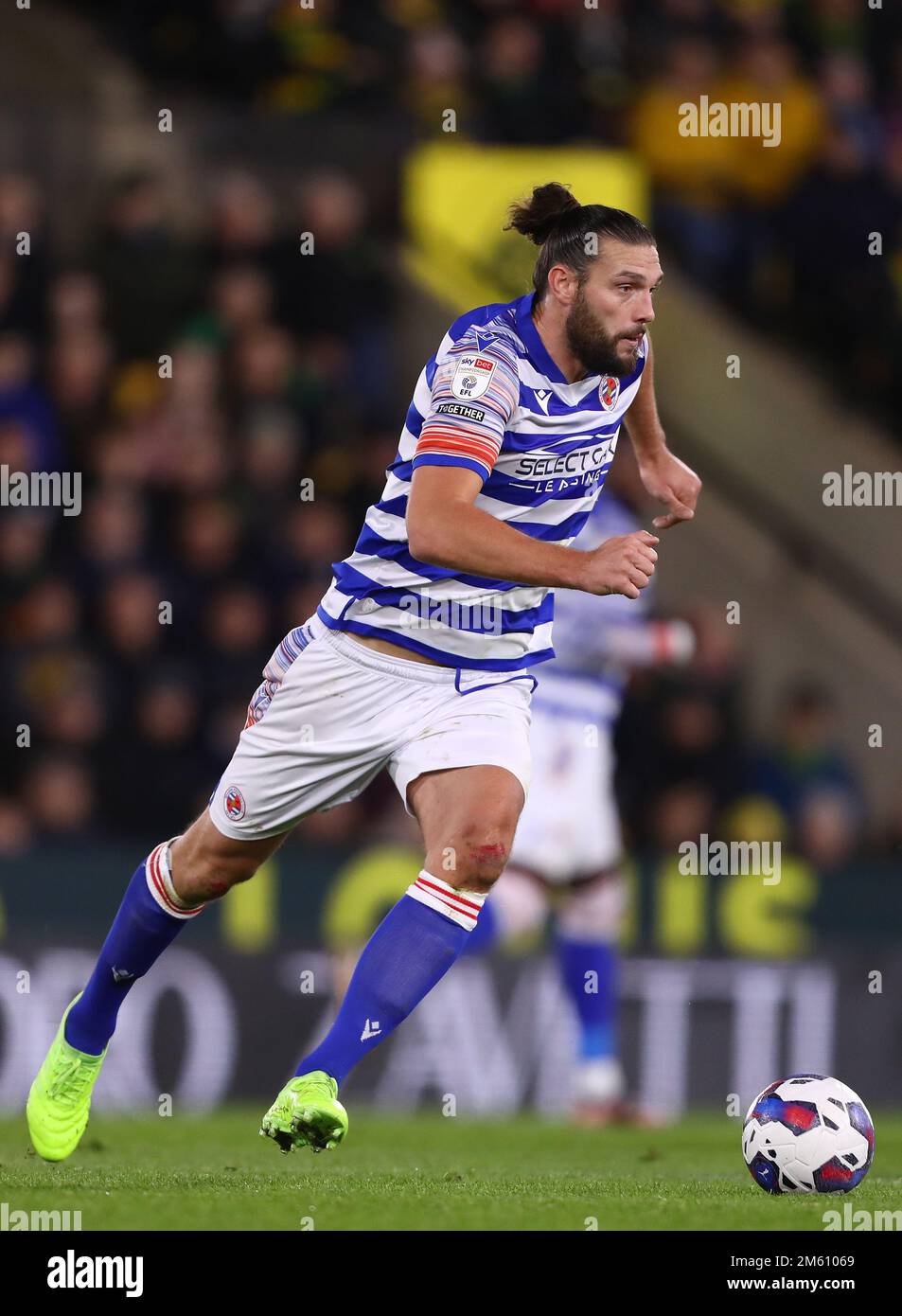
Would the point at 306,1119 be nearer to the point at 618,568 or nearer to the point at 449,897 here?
the point at 449,897

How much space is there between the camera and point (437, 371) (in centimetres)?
521

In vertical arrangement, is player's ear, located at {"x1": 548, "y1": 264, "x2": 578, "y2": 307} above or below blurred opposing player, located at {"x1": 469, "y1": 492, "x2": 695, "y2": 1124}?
above

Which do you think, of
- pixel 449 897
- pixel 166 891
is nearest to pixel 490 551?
pixel 449 897

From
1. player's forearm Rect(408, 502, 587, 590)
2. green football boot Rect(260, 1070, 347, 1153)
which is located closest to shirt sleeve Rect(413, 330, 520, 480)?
player's forearm Rect(408, 502, 587, 590)

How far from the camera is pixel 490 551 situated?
16.1ft

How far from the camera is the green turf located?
14.5 feet

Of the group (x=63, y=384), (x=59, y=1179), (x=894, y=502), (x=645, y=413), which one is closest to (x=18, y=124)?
(x=63, y=384)

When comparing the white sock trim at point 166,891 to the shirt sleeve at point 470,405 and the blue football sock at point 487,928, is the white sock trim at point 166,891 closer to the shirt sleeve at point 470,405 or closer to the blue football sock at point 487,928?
the shirt sleeve at point 470,405

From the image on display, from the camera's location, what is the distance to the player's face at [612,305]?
5.26 metres

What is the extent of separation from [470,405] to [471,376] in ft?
0.30

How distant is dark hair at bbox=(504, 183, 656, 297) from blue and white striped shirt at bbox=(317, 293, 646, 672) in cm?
13

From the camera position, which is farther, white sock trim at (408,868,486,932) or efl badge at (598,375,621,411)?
efl badge at (598,375,621,411)

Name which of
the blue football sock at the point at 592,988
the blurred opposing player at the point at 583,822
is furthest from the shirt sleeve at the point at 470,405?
the blue football sock at the point at 592,988

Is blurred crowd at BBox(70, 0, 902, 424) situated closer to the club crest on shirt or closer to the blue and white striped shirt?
the blue and white striped shirt
